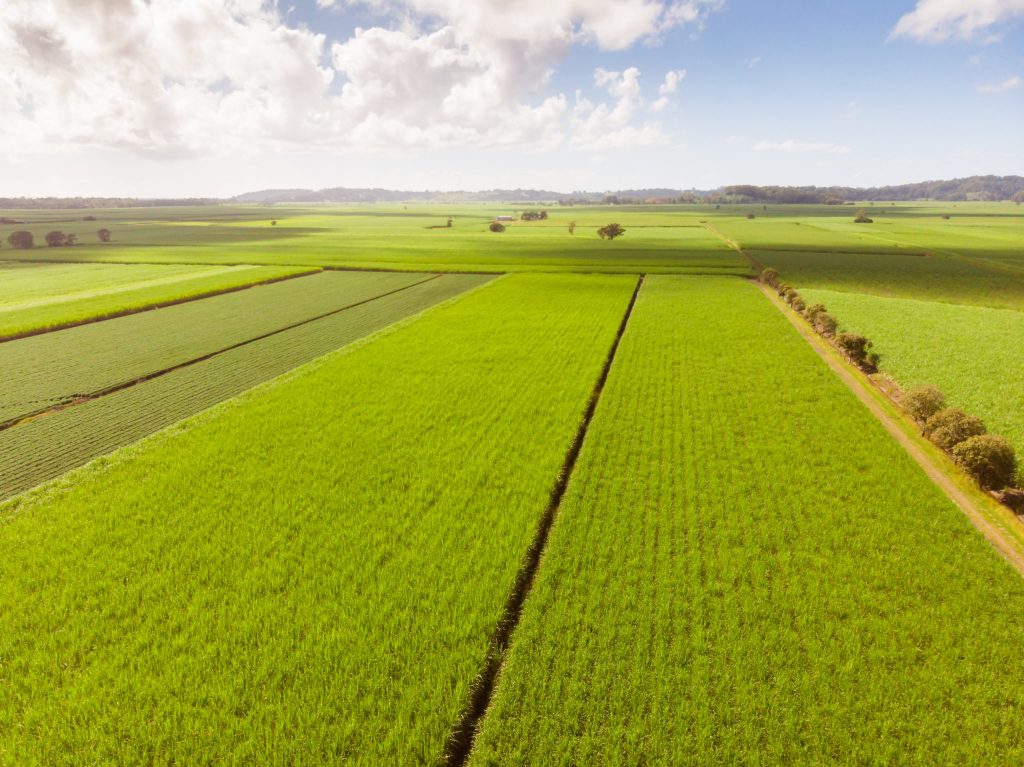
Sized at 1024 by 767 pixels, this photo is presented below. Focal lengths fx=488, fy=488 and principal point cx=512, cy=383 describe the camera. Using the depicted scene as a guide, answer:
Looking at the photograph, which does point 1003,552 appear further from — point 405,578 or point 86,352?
point 86,352

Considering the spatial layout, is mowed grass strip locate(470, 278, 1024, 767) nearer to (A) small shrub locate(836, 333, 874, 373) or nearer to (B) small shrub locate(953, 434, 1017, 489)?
(B) small shrub locate(953, 434, 1017, 489)

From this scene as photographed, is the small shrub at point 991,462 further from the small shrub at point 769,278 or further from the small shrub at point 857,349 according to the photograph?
the small shrub at point 769,278

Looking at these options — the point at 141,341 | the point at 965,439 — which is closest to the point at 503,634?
the point at 965,439

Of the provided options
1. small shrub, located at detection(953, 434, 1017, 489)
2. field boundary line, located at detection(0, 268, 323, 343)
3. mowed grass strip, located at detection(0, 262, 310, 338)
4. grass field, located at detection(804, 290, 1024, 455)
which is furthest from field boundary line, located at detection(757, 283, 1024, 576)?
mowed grass strip, located at detection(0, 262, 310, 338)

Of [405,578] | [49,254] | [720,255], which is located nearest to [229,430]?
[405,578]

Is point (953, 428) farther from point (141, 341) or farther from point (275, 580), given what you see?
point (141, 341)

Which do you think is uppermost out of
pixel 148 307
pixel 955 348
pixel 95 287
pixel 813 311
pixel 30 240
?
pixel 30 240
